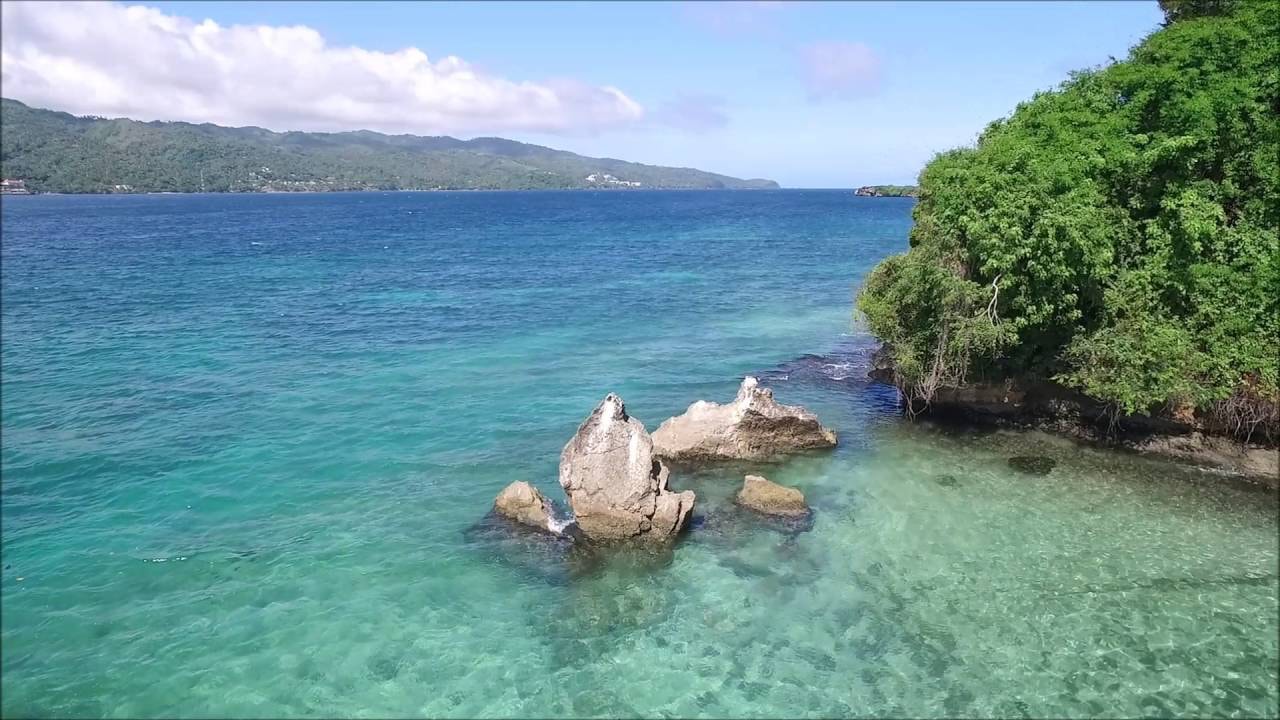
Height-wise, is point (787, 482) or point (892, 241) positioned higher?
point (892, 241)

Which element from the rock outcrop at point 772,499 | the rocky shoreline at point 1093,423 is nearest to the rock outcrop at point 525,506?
the rock outcrop at point 772,499

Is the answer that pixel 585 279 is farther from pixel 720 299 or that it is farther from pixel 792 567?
pixel 792 567

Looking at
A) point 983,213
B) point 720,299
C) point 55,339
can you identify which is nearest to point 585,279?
point 720,299

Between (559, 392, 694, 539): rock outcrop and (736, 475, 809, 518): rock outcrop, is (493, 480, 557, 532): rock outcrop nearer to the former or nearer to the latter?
(559, 392, 694, 539): rock outcrop

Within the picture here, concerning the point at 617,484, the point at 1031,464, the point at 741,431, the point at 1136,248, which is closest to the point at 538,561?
the point at 617,484

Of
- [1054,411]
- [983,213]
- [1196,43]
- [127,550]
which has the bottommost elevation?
[127,550]

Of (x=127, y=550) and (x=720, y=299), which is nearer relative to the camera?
(x=127, y=550)

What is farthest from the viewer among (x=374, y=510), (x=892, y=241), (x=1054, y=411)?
(x=892, y=241)

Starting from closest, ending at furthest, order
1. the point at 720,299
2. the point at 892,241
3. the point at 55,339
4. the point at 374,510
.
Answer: the point at 374,510 → the point at 55,339 → the point at 720,299 → the point at 892,241

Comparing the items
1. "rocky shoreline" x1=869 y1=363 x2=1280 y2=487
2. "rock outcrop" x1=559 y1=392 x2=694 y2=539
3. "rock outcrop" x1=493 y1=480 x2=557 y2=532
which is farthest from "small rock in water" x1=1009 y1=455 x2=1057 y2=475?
"rock outcrop" x1=493 y1=480 x2=557 y2=532
